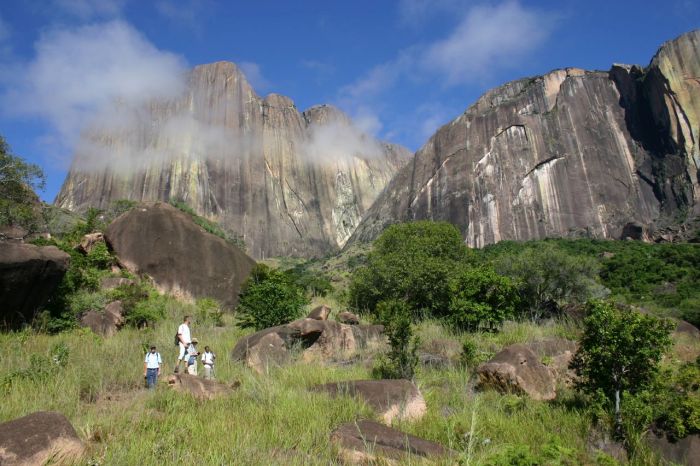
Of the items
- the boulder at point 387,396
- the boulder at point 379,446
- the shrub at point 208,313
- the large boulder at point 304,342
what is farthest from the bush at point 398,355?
the shrub at point 208,313

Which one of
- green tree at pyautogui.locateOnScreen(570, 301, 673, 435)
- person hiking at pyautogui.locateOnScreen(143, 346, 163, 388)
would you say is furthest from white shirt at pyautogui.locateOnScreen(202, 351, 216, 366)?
green tree at pyautogui.locateOnScreen(570, 301, 673, 435)

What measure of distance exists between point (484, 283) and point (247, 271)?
10147mm

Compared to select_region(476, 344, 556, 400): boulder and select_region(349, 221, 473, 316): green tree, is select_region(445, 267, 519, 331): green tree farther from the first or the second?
select_region(476, 344, 556, 400): boulder

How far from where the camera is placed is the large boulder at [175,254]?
17.6m

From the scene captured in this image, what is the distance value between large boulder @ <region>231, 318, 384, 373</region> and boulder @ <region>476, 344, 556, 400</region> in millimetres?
3350

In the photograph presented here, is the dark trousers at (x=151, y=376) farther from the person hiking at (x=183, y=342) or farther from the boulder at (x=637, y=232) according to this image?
the boulder at (x=637, y=232)

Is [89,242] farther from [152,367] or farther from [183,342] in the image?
[152,367]

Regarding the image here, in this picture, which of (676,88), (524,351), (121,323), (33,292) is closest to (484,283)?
(524,351)

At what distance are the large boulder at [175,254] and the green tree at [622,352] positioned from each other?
14356mm

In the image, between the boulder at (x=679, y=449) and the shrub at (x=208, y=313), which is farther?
the shrub at (x=208, y=313)

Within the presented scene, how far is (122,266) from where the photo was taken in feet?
57.3

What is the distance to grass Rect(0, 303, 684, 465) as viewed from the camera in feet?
12.3

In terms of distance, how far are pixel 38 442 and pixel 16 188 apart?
2240 cm

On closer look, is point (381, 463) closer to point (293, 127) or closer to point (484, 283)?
point (484, 283)
